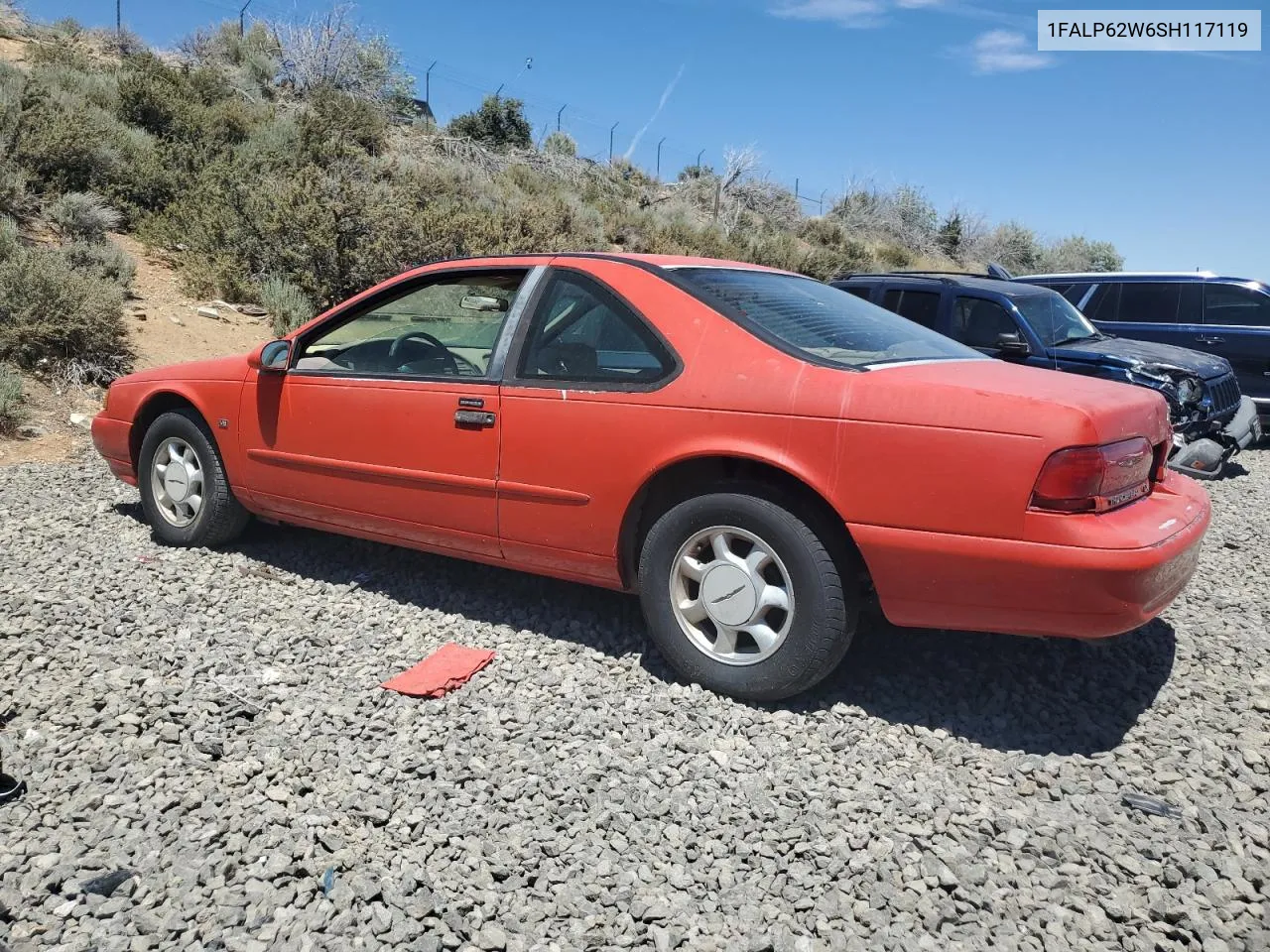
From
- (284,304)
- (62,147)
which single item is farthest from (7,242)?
(62,147)

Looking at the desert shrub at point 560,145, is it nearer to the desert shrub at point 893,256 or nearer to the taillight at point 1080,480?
the desert shrub at point 893,256

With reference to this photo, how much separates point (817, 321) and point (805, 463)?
0.82 m

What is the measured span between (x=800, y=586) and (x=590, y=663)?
1.02 m

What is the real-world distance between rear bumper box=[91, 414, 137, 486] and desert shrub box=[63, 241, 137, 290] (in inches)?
253

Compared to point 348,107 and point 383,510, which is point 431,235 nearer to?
point 348,107

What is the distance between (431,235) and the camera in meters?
13.4

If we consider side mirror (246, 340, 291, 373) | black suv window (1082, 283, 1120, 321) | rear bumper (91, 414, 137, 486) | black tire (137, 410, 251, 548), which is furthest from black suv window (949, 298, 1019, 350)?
rear bumper (91, 414, 137, 486)

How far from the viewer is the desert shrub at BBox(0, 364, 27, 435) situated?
745 centimetres

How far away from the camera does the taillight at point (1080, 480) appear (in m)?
2.76

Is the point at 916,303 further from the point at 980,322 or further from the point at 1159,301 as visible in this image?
the point at 1159,301

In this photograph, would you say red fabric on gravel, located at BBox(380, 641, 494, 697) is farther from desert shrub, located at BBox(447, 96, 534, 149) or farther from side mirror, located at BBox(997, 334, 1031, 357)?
desert shrub, located at BBox(447, 96, 534, 149)

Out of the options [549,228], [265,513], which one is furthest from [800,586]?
[549,228]

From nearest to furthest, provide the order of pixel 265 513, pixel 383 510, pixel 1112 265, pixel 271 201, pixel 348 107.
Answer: pixel 383 510
pixel 265 513
pixel 271 201
pixel 348 107
pixel 1112 265

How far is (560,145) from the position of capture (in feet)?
92.1
